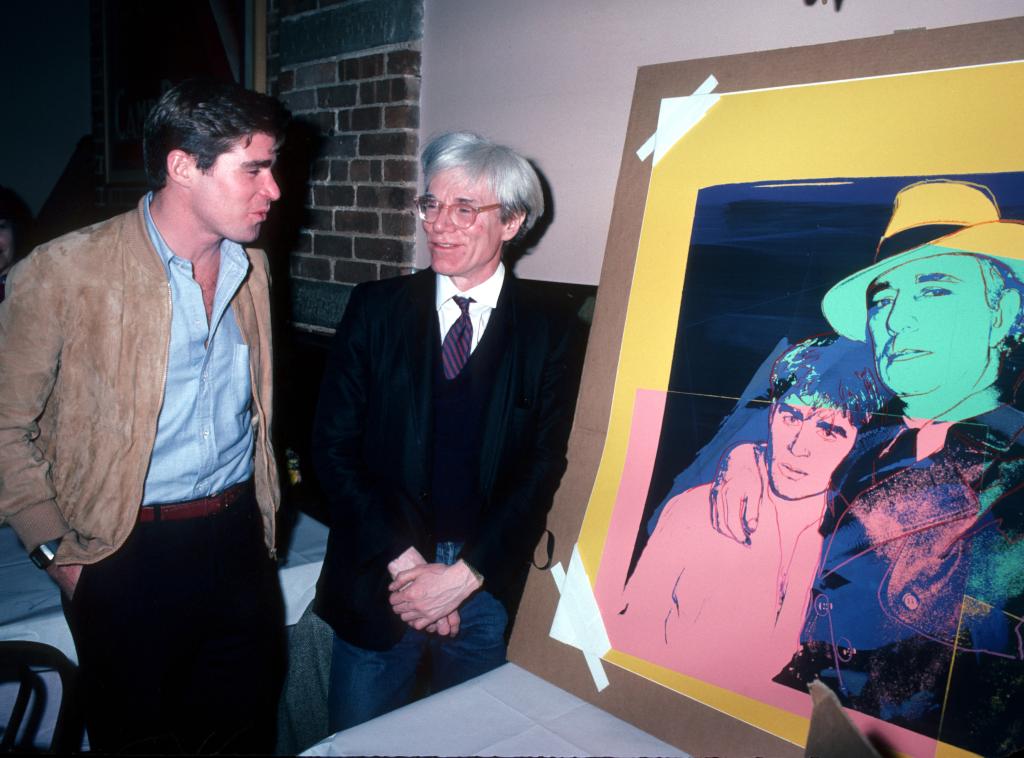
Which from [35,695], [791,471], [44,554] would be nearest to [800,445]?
[791,471]

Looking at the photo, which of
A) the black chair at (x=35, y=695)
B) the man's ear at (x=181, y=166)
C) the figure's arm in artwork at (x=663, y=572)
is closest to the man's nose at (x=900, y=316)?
the figure's arm in artwork at (x=663, y=572)

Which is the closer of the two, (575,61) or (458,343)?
(458,343)

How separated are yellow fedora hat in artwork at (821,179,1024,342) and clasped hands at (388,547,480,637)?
2.74ft

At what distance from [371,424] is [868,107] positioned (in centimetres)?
103

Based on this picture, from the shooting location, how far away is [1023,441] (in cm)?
72

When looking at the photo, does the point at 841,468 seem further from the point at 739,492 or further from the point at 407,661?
the point at 407,661

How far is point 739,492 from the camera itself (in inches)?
35.6

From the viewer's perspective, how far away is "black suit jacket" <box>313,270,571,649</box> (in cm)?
129

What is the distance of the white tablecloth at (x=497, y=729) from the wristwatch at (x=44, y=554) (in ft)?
2.79

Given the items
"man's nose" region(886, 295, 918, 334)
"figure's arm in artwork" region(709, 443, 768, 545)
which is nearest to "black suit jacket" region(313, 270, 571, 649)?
"figure's arm in artwork" region(709, 443, 768, 545)

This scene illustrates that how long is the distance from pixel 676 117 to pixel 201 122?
989mm

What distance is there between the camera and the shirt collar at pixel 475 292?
1.40 meters

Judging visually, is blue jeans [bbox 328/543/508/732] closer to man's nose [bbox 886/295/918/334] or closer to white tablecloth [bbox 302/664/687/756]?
white tablecloth [bbox 302/664/687/756]

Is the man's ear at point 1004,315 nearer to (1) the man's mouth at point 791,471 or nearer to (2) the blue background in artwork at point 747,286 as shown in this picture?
(2) the blue background in artwork at point 747,286
